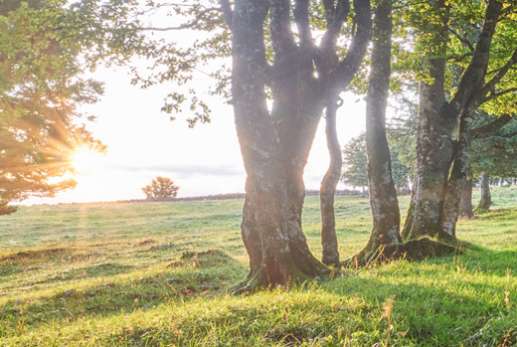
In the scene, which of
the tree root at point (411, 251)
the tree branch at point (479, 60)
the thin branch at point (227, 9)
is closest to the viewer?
the thin branch at point (227, 9)

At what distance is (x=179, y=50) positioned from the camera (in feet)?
50.6

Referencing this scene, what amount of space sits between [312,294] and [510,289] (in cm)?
290

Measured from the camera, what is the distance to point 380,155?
42.2ft

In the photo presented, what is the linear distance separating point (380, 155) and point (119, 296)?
26.7 feet

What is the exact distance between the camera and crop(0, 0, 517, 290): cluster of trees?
9.47 meters

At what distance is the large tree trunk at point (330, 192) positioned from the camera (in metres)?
11.5

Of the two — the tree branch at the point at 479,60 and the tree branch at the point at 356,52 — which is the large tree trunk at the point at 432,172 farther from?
the tree branch at the point at 356,52

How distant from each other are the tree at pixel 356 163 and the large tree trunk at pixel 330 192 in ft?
244

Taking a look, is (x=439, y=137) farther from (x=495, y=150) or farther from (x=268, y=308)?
(x=495, y=150)

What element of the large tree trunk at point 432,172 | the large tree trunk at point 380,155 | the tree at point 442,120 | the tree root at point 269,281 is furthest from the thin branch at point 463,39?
the tree root at point 269,281

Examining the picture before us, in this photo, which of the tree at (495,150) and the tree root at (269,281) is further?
the tree at (495,150)

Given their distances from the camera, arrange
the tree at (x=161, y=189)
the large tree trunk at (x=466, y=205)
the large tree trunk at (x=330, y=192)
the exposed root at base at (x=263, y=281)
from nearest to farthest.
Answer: the exposed root at base at (x=263, y=281) → the large tree trunk at (x=330, y=192) → the large tree trunk at (x=466, y=205) → the tree at (x=161, y=189)

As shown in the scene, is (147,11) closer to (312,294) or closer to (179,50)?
(179,50)

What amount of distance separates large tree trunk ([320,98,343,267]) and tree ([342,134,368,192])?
74296 millimetres
